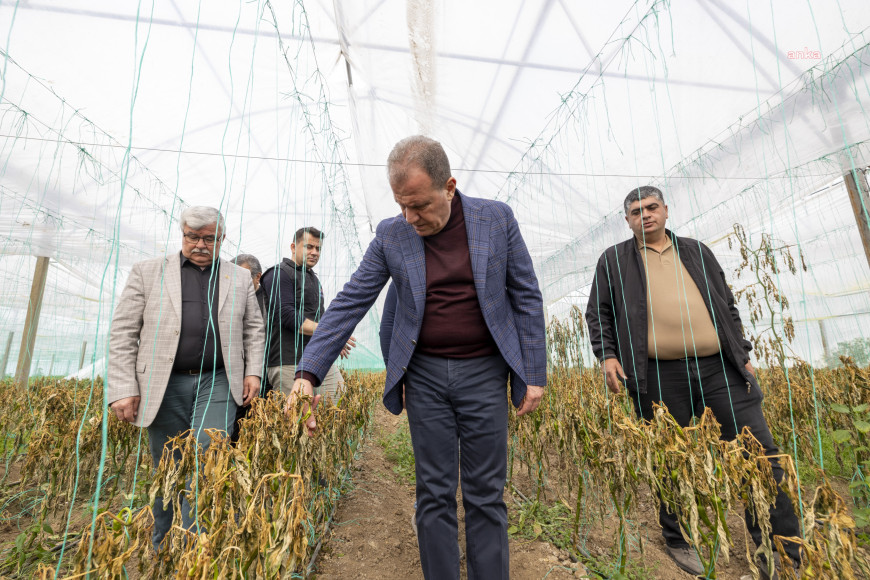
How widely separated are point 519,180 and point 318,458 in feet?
14.1

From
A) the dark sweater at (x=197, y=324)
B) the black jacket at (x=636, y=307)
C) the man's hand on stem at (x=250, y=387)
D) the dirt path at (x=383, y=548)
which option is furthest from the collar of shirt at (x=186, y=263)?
the black jacket at (x=636, y=307)

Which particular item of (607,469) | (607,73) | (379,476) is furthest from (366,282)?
(607,73)

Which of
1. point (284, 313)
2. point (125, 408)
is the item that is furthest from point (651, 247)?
point (125, 408)

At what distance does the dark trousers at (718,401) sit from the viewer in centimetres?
176

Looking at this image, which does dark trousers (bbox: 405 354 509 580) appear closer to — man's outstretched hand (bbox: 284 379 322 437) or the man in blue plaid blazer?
the man in blue plaid blazer

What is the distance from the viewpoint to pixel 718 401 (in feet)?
6.18

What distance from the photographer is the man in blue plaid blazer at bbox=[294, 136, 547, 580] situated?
1396 mm

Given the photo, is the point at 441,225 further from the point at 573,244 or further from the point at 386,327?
the point at 573,244

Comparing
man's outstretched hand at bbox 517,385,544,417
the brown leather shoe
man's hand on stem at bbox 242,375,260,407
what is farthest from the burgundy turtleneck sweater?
the brown leather shoe

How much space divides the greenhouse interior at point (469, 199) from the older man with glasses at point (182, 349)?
0.07m

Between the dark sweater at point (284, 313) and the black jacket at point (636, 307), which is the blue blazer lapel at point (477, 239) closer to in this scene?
the black jacket at point (636, 307)

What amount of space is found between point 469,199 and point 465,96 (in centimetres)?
267

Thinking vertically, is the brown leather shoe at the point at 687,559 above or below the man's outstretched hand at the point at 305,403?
below

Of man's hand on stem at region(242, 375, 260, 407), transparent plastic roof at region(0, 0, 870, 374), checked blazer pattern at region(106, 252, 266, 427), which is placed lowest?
man's hand on stem at region(242, 375, 260, 407)
